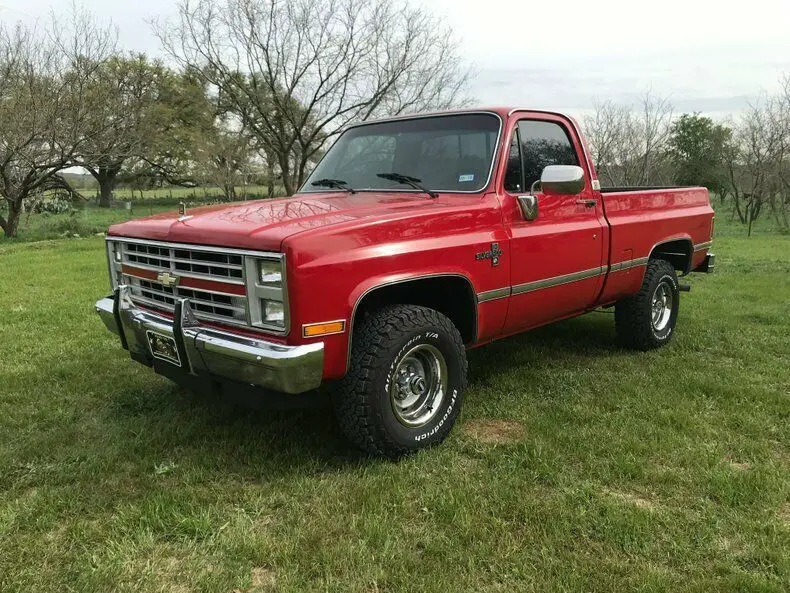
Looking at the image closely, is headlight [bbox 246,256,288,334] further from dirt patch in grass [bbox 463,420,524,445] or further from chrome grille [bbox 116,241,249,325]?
dirt patch in grass [bbox 463,420,524,445]

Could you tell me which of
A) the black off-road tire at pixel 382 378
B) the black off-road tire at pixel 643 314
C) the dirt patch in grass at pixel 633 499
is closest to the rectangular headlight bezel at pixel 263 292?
the black off-road tire at pixel 382 378

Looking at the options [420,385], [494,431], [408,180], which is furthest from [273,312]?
[494,431]

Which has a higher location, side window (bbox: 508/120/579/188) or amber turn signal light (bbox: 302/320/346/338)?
side window (bbox: 508/120/579/188)

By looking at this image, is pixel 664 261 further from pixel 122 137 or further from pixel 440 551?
pixel 122 137

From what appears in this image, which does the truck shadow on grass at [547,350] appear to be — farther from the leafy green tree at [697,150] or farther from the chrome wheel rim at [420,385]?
the leafy green tree at [697,150]

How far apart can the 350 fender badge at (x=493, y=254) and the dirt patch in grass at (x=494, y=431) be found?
1.03 meters

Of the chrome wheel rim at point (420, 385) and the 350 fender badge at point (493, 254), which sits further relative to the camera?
the 350 fender badge at point (493, 254)

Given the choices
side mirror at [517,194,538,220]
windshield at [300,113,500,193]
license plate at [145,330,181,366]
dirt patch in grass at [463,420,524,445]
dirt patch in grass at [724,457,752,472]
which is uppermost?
windshield at [300,113,500,193]

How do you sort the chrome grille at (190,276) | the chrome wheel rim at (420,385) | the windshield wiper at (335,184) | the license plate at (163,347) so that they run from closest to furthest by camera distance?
1. the chrome grille at (190,276)
2. the license plate at (163,347)
3. the chrome wheel rim at (420,385)
4. the windshield wiper at (335,184)

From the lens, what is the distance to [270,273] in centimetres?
293

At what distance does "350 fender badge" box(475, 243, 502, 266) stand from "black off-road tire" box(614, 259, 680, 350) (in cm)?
212

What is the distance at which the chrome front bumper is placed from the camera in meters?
2.88

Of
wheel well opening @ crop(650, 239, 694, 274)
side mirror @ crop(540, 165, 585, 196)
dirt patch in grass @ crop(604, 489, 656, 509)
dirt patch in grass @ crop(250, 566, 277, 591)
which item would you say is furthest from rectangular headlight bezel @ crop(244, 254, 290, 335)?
wheel well opening @ crop(650, 239, 694, 274)

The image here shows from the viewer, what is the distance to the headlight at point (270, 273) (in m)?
2.89
